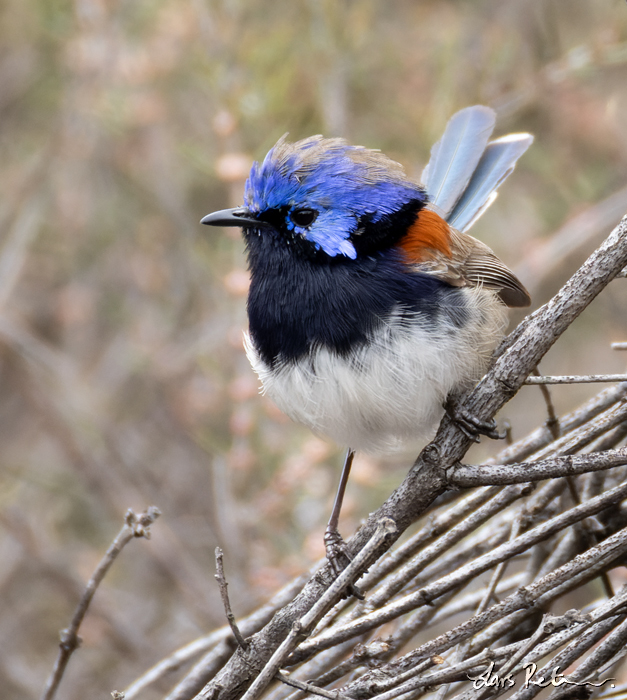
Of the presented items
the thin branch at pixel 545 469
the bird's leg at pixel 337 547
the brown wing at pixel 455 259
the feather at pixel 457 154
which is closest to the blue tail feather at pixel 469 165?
the feather at pixel 457 154

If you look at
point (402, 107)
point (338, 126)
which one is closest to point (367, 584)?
point (338, 126)

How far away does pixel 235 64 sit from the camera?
422 cm

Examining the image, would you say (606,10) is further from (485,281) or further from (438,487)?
(438,487)

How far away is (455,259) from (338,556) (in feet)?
3.36

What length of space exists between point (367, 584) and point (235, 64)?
2887 millimetres

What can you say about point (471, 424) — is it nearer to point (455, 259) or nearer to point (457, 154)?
point (455, 259)

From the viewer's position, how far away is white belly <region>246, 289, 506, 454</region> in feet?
7.77

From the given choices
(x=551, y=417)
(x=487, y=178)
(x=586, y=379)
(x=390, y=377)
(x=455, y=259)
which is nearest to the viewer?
(x=586, y=379)

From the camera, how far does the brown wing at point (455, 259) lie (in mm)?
2580

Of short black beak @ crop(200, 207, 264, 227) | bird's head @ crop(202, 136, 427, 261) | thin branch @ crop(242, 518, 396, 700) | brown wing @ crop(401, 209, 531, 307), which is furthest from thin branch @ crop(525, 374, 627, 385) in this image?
short black beak @ crop(200, 207, 264, 227)

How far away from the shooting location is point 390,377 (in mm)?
2369

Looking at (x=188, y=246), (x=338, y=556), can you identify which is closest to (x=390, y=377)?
(x=338, y=556)

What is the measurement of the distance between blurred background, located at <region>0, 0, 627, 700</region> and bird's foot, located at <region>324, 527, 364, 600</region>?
2.72 feet

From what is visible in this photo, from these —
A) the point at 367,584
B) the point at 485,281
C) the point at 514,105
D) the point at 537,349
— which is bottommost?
the point at 367,584
